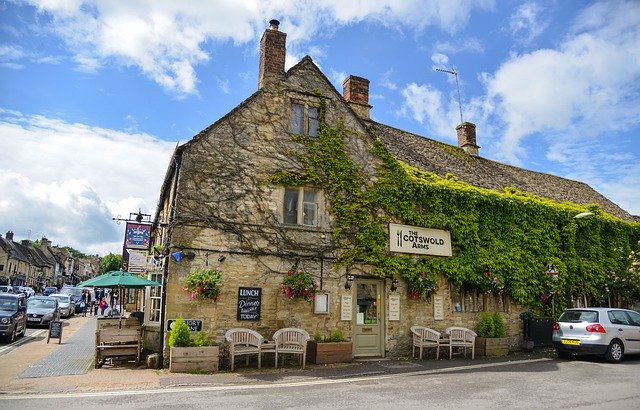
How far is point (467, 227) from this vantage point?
53.7ft

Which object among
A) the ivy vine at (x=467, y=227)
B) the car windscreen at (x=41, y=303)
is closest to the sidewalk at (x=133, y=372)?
the ivy vine at (x=467, y=227)

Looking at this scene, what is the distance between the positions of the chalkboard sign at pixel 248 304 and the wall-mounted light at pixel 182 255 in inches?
64.2

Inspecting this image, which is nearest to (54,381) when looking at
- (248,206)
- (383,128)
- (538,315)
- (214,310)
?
(214,310)

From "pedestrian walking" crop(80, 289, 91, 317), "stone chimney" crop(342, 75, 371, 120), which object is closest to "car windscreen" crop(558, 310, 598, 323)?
"stone chimney" crop(342, 75, 371, 120)

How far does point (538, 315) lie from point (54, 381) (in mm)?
16443

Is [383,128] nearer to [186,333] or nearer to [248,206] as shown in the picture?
[248,206]

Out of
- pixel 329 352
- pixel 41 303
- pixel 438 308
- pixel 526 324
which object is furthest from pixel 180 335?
pixel 41 303

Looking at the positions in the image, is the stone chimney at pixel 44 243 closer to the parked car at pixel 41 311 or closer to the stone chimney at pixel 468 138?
the parked car at pixel 41 311

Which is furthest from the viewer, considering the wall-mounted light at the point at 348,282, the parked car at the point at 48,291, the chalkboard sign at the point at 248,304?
the parked car at the point at 48,291

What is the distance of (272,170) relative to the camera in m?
13.8

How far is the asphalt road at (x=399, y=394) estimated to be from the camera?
25.7 feet

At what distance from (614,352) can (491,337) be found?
11.3 ft

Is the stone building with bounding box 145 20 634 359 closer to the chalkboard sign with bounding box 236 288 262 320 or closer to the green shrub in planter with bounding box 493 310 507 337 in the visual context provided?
the chalkboard sign with bounding box 236 288 262 320

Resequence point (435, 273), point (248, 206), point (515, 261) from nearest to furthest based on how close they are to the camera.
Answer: point (248, 206) < point (435, 273) < point (515, 261)
